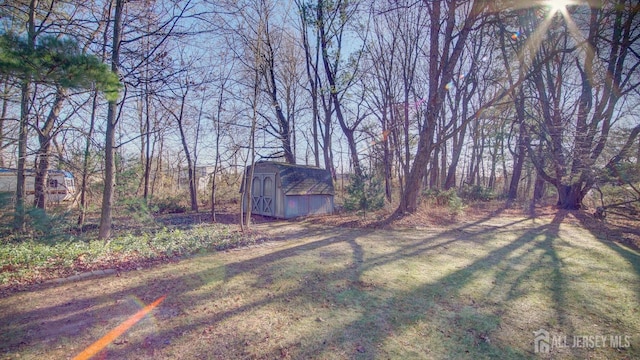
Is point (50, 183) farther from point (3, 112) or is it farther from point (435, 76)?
point (435, 76)

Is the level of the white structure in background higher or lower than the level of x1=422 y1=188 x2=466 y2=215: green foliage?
higher

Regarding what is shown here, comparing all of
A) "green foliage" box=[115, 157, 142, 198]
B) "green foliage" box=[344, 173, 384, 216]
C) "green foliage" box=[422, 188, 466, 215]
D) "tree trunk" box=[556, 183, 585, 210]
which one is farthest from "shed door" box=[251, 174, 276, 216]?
"tree trunk" box=[556, 183, 585, 210]

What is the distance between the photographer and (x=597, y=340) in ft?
9.05

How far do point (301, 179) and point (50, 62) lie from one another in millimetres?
10032

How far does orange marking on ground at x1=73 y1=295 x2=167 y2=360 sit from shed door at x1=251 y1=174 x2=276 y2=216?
30.4 ft

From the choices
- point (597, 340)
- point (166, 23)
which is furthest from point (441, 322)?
point (166, 23)

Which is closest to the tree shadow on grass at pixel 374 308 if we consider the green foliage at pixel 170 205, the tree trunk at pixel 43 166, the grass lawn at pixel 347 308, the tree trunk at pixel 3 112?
the grass lawn at pixel 347 308

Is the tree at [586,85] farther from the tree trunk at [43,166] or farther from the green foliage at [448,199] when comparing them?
the tree trunk at [43,166]

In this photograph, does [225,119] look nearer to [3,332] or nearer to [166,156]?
[3,332]

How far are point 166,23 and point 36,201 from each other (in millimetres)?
5329

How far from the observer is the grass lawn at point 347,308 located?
2609 mm

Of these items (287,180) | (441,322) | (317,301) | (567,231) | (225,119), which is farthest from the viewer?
(287,180)

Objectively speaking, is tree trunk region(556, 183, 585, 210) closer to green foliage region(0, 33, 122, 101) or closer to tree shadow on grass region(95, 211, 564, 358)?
tree shadow on grass region(95, 211, 564, 358)

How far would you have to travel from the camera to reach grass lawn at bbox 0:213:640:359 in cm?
261
